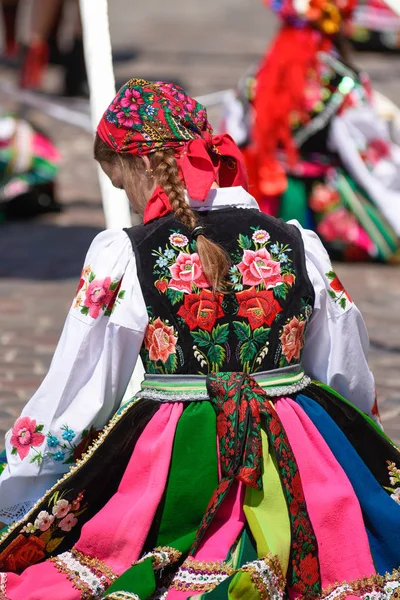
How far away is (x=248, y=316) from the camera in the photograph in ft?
9.11

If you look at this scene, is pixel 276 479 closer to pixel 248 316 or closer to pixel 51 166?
pixel 248 316

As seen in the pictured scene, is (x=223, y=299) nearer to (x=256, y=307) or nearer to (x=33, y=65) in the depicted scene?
(x=256, y=307)

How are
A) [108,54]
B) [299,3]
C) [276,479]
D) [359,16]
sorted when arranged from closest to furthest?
[276,479] → [108,54] → [299,3] → [359,16]

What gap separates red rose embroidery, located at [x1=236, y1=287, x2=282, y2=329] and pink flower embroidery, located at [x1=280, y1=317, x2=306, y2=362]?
0.05m

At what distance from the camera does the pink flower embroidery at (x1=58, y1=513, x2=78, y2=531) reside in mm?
2754

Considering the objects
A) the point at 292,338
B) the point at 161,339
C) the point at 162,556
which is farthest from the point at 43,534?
the point at 292,338

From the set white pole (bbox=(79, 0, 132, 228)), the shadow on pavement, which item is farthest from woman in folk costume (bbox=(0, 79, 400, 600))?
the shadow on pavement

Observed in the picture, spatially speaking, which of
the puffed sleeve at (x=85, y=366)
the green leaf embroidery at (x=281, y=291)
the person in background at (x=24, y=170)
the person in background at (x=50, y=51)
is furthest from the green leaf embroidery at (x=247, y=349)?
the person in background at (x=50, y=51)

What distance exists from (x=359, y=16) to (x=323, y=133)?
6.78 m

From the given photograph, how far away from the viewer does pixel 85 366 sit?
2.79 meters

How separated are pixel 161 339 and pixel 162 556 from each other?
19.2 inches

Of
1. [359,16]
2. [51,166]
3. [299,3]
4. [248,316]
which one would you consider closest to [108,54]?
[248,316]

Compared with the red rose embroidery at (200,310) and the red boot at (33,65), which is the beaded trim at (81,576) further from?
the red boot at (33,65)

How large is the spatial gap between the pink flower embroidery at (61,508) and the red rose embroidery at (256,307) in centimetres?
59
